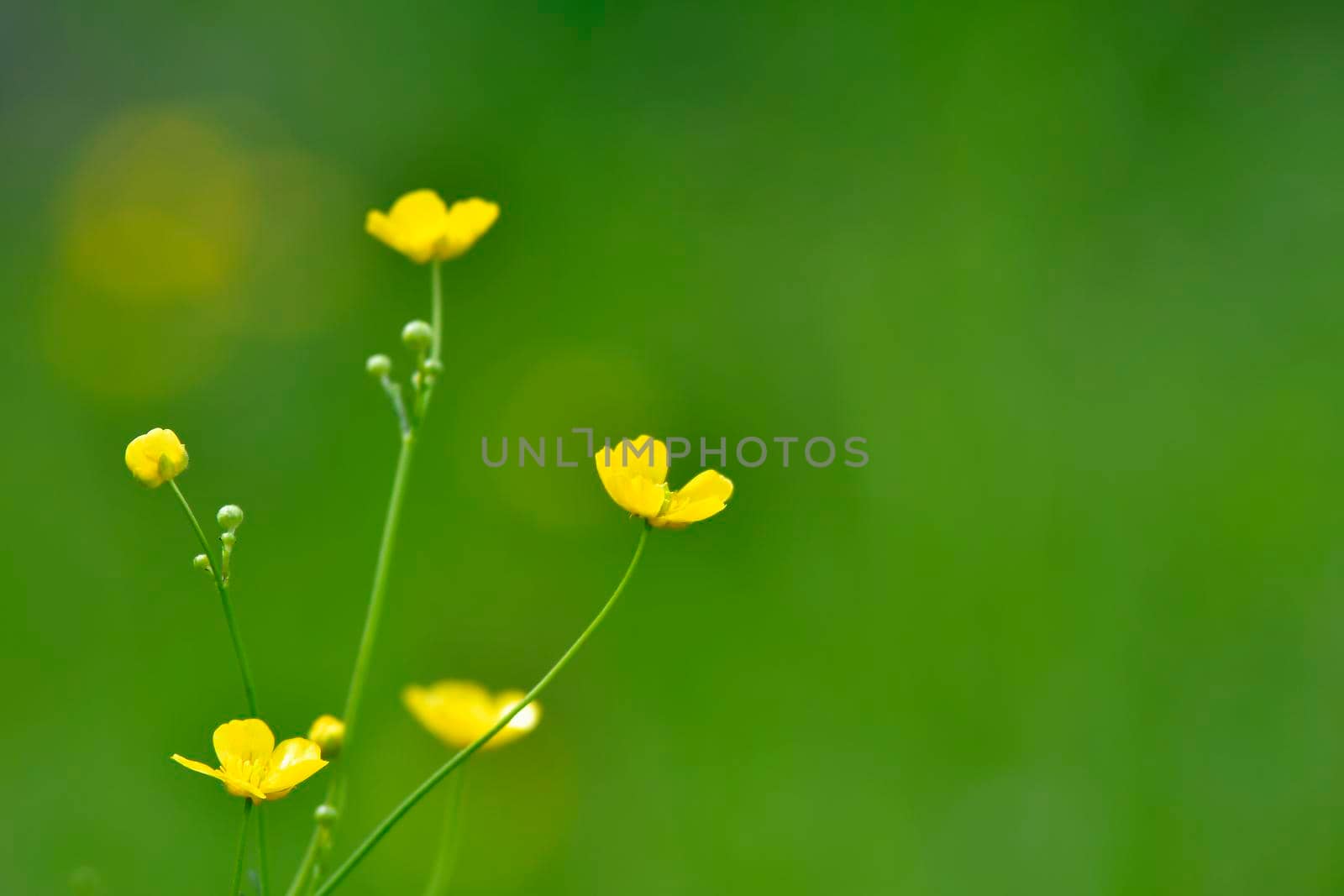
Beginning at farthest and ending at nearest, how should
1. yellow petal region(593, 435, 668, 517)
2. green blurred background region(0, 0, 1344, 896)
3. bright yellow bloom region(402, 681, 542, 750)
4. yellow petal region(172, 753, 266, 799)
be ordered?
green blurred background region(0, 0, 1344, 896) < bright yellow bloom region(402, 681, 542, 750) < yellow petal region(593, 435, 668, 517) < yellow petal region(172, 753, 266, 799)

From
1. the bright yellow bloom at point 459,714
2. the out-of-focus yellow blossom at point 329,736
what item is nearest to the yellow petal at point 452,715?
the bright yellow bloom at point 459,714

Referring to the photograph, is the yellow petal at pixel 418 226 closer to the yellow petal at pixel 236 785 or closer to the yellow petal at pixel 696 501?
the yellow petal at pixel 696 501

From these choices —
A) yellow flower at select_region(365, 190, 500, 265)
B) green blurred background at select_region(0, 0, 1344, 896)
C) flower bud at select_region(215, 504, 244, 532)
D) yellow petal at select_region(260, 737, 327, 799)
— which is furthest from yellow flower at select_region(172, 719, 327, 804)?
green blurred background at select_region(0, 0, 1344, 896)

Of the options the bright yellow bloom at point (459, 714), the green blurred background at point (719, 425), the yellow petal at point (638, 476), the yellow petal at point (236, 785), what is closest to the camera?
the yellow petal at point (236, 785)

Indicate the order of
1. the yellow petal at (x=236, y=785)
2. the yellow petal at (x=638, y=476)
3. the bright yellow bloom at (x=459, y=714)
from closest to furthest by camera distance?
the yellow petal at (x=236, y=785), the yellow petal at (x=638, y=476), the bright yellow bloom at (x=459, y=714)

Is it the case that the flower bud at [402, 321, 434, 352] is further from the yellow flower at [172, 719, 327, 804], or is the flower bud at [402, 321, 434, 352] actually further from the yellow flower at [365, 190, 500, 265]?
the yellow flower at [172, 719, 327, 804]

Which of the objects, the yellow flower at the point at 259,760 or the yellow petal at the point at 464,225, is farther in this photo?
the yellow petal at the point at 464,225

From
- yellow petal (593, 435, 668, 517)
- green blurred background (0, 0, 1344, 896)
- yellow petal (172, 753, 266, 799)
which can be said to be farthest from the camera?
green blurred background (0, 0, 1344, 896)
